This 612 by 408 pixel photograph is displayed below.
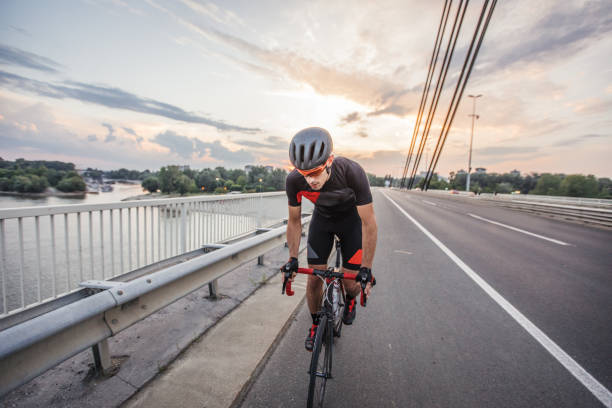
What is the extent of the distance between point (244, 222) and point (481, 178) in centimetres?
15891

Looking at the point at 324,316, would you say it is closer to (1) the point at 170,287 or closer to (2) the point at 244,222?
(1) the point at 170,287

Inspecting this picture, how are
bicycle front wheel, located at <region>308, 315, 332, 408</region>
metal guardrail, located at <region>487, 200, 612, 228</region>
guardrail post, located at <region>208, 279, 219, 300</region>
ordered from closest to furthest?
bicycle front wheel, located at <region>308, 315, 332, 408</region> < guardrail post, located at <region>208, 279, 219, 300</region> < metal guardrail, located at <region>487, 200, 612, 228</region>

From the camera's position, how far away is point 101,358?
2.12m

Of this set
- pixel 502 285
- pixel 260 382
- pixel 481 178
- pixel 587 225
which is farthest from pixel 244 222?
pixel 481 178

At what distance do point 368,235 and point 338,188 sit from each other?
0.53 metres

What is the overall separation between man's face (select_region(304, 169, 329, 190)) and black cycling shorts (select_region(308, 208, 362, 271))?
51 cm

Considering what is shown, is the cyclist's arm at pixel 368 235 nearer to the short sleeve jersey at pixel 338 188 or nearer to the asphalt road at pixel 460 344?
the short sleeve jersey at pixel 338 188

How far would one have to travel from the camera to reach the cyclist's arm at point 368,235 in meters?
2.35

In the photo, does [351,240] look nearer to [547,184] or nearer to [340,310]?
[340,310]

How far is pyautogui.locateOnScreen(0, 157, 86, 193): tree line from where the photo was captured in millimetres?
4355

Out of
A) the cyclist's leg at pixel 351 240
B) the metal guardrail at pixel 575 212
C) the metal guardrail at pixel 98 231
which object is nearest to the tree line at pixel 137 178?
the metal guardrail at pixel 98 231

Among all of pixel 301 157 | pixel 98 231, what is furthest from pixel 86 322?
pixel 98 231

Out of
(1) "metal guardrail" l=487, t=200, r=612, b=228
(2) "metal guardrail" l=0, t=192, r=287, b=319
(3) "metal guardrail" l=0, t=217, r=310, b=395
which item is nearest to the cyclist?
(3) "metal guardrail" l=0, t=217, r=310, b=395

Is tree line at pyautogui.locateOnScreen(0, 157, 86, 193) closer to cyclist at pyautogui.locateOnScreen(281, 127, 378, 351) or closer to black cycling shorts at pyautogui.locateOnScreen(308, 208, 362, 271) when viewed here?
cyclist at pyautogui.locateOnScreen(281, 127, 378, 351)
